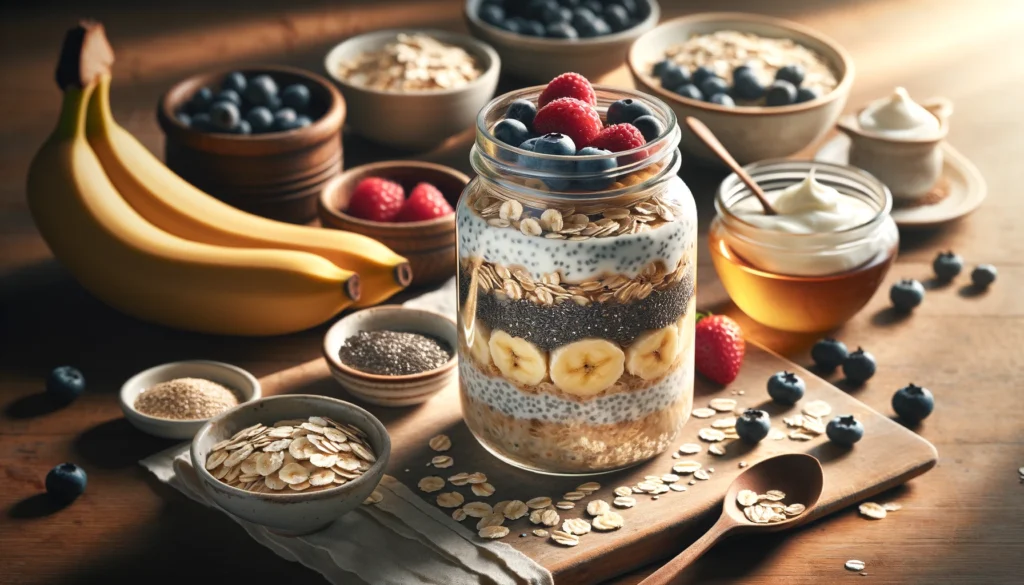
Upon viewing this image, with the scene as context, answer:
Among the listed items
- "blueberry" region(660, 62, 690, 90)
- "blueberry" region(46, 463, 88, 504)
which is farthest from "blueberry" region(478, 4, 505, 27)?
"blueberry" region(46, 463, 88, 504)

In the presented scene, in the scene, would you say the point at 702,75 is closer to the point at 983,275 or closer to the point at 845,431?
the point at 983,275

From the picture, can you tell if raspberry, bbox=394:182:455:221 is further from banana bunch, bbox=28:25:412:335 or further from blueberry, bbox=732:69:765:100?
blueberry, bbox=732:69:765:100

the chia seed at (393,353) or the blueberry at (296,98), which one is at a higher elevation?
the blueberry at (296,98)

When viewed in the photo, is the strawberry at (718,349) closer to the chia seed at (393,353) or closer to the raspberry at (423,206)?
the chia seed at (393,353)

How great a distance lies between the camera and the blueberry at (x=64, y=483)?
4.02 ft

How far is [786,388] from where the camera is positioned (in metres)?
1.33

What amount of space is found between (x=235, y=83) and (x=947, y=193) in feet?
3.42

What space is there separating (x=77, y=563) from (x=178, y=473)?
5.2 inches

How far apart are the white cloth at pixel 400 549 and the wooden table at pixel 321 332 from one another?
2cm

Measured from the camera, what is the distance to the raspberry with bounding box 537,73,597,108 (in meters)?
1.16

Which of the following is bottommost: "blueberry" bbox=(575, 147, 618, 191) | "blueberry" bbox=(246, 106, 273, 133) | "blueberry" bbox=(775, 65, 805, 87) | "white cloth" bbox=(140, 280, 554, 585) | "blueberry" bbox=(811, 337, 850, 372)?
"white cloth" bbox=(140, 280, 554, 585)

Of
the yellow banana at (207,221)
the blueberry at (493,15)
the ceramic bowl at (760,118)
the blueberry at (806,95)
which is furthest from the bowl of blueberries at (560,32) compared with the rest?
the yellow banana at (207,221)

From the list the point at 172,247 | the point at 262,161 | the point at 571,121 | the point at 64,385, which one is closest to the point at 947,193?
the point at 571,121

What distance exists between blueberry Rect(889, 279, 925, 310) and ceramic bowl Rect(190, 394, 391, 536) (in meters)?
0.72
